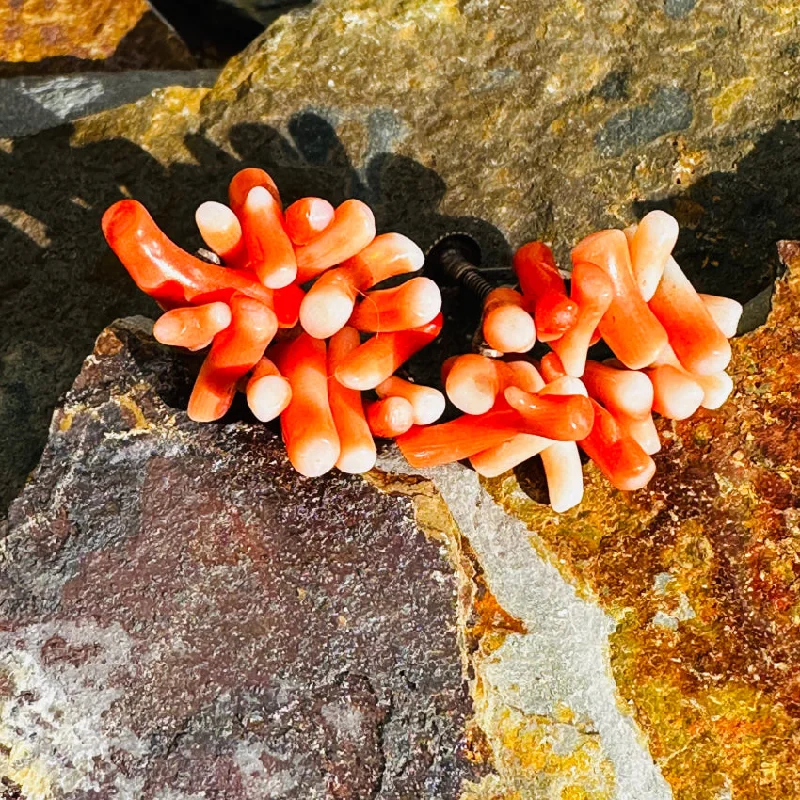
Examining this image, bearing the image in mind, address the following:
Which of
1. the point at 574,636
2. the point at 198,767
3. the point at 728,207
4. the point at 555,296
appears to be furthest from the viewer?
the point at 728,207

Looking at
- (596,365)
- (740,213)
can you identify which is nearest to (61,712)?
(596,365)

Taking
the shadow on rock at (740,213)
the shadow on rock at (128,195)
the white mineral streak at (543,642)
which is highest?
the shadow on rock at (128,195)

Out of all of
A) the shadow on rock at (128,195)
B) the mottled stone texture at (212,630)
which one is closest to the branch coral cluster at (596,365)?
the mottled stone texture at (212,630)

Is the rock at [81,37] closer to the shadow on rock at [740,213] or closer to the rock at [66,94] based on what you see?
the rock at [66,94]

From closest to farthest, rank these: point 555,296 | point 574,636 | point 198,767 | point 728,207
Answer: point 198,767
point 555,296
point 574,636
point 728,207

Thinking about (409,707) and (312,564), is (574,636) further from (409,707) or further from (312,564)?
(312,564)

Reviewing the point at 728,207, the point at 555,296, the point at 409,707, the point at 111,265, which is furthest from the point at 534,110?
the point at 409,707

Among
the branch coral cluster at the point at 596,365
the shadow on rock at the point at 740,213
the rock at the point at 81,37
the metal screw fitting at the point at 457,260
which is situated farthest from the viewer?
the rock at the point at 81,37
